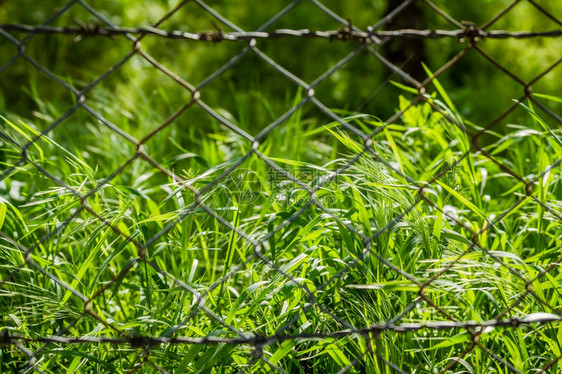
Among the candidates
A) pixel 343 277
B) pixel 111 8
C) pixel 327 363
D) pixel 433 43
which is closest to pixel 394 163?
pixel 343 277

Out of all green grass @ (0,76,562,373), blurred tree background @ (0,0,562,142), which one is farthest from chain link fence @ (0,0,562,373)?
blurred tree background @ (0,0,562,142)

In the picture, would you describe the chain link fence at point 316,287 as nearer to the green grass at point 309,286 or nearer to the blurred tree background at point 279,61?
the green grass at point 309,286

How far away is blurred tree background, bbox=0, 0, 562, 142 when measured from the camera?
356cm

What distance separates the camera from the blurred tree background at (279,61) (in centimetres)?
356

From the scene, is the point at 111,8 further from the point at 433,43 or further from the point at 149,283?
the point at 149,283

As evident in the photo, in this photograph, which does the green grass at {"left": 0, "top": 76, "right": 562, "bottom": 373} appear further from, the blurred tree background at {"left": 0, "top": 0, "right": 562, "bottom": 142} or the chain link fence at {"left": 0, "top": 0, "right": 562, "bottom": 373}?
the blurred tree background at {"left": 0, "top": 0, "right": 562, "bottom": 142}

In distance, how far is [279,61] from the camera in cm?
398

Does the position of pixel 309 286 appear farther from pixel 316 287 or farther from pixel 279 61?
pixel 279 61

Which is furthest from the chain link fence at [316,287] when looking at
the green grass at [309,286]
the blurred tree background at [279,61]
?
the blurred tree background at [279,61]

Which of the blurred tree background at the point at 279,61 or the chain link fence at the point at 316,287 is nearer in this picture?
the chain link fence at the point at 316,287

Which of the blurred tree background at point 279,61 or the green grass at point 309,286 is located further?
the blurred tree background at point 279,61

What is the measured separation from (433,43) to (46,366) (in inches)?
136

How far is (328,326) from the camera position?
1.40 metres

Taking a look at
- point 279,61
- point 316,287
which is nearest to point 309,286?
point 316,287
